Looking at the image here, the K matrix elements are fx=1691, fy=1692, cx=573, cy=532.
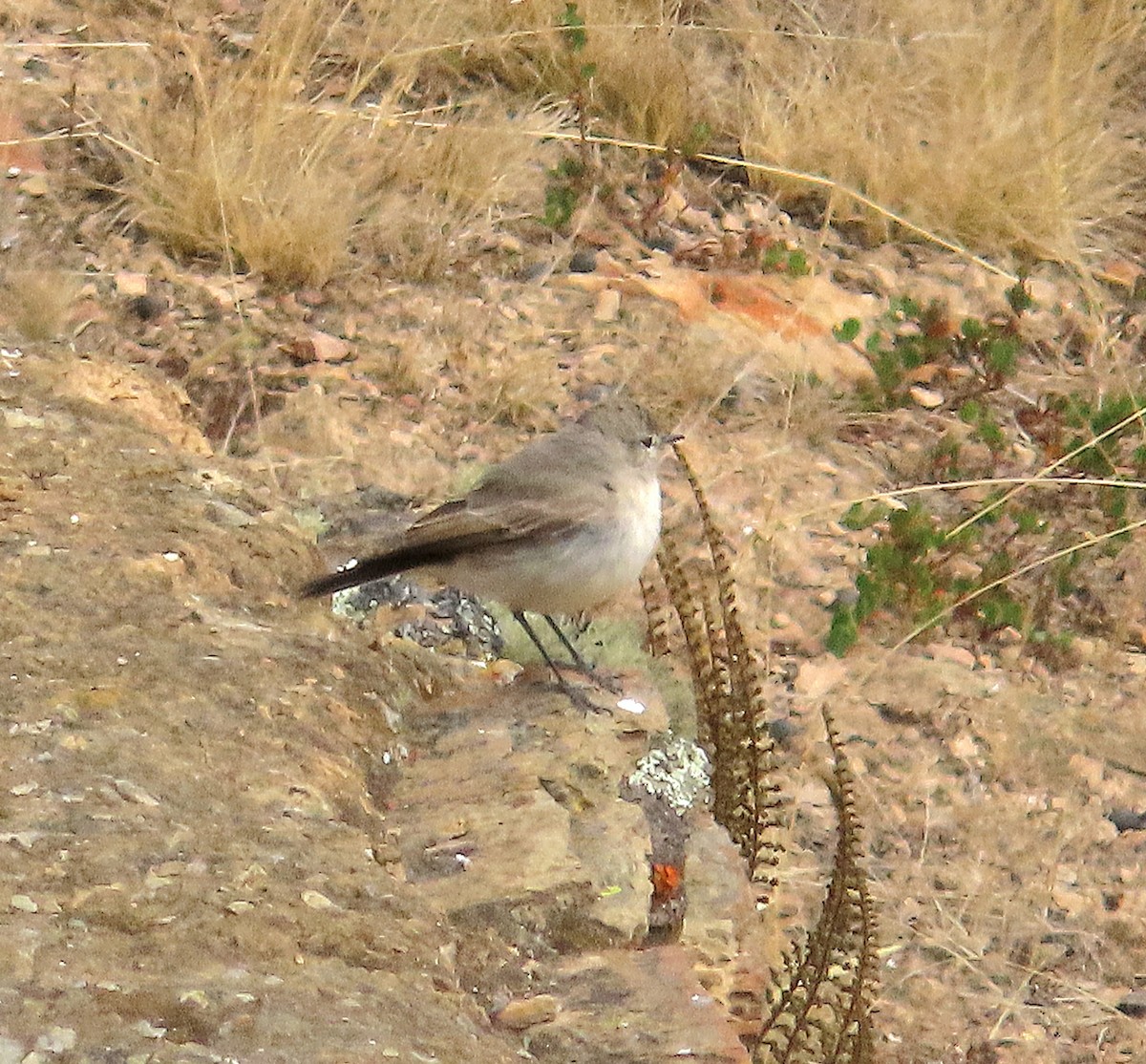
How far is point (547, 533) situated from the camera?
166 inches

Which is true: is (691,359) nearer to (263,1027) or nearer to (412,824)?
(412,824)

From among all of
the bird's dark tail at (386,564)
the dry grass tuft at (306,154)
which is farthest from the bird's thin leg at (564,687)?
the dry grass tuft at (306,154)

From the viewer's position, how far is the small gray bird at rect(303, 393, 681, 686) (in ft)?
13.4

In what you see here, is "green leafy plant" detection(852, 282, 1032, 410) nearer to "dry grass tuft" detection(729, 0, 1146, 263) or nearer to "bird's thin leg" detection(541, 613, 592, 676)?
"dry grass tuft" detection(729, 0, 1146, 263)

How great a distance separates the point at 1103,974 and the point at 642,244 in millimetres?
4048

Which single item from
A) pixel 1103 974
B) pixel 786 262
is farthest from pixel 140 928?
pixel 786 262

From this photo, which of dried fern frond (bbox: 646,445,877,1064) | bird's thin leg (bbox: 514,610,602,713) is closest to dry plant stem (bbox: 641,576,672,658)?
dried fern frond (bbox: 646,445,877,1064)

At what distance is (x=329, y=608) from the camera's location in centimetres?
378

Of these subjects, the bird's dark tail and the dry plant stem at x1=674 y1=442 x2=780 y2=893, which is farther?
the dry plant stem at x1=674 y1=442 x2=780 y2=893

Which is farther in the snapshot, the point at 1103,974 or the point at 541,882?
the point at 1103,974

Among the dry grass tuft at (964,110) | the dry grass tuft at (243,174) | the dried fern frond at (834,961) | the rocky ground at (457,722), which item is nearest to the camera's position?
the rocky ground at (457,722)

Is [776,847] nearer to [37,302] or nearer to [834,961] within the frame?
[834,961]

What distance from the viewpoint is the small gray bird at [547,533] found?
4.10 m

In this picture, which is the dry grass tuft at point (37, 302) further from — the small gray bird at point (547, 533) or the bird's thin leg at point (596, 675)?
the bird's thin leg at point (596, 675)
